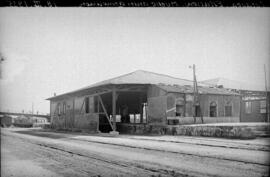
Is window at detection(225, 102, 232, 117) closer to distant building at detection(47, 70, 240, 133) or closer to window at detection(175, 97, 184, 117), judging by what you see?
distant building at detection(47, 70, 240, 133)

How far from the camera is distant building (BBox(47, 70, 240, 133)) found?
24.9 meters

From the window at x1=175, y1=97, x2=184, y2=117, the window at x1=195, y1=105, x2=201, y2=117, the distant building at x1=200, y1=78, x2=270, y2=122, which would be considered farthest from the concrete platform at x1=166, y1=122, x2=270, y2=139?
the distant building at x1=200, y1=78, x2=270, y2=122

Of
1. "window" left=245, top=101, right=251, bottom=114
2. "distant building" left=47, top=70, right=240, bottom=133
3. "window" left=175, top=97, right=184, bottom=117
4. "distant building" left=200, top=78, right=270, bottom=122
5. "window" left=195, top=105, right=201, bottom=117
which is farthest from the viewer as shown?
"window" left=245, top=101, right=251, bottom=114

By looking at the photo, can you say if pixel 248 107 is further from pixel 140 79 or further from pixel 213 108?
pixel 140 79

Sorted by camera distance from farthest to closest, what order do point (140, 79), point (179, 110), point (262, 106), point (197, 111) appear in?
point (262, 106), point (140, 79), point (197, 111), point (179, 110)

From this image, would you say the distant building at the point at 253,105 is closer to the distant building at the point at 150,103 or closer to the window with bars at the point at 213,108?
the distant building at the point at 150,103

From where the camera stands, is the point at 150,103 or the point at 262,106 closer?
the point at 150,103

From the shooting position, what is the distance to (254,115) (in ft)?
108

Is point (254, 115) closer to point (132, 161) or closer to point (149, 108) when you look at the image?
point (149, 108)

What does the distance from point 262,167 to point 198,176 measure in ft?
7.00

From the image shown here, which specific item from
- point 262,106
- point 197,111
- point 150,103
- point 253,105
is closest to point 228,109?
point 197,111

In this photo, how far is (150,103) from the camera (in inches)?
1040

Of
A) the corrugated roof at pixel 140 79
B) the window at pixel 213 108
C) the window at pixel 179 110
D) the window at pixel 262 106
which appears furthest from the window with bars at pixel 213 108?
the window at pixel 262 106

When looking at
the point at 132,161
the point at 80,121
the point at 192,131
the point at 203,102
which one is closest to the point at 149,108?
the point at 203,102
